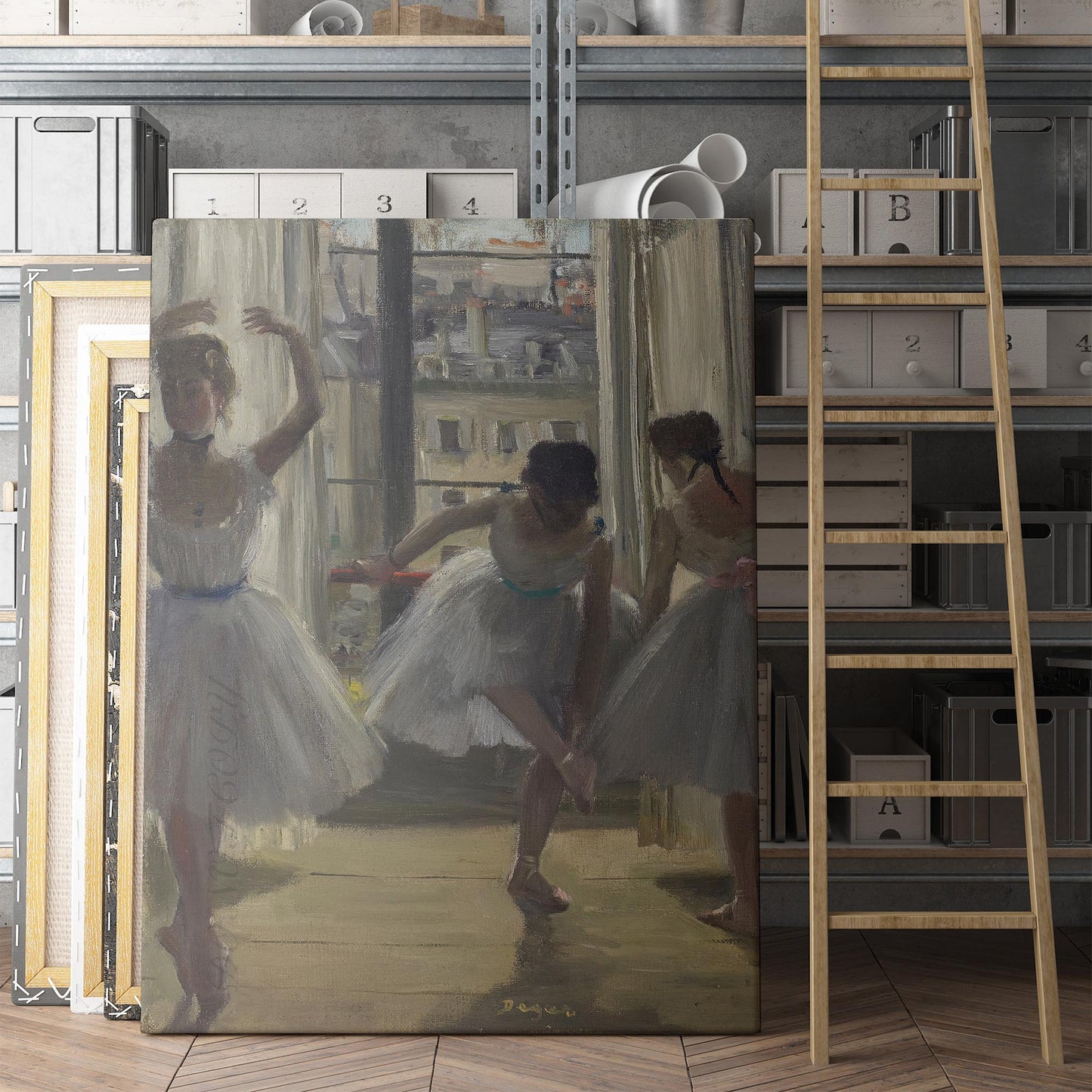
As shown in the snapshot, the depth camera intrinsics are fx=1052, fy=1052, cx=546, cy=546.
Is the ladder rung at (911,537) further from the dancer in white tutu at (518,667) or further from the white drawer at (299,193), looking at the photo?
the white drawer at (299,193)

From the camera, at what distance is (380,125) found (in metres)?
2.93

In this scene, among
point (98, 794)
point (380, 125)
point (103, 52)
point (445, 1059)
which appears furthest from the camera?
point (380, 125)

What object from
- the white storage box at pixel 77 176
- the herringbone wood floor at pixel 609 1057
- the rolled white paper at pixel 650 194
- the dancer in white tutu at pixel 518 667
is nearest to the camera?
the herringbone wood floor at pixel 609 1057

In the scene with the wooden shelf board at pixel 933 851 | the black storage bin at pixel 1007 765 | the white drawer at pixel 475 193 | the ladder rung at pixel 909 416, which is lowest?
the wooden shelf board at pixel 933 851

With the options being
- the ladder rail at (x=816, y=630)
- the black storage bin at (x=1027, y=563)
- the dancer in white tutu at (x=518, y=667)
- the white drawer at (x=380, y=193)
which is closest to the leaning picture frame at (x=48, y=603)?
the white drawer at (x=380, y=193)

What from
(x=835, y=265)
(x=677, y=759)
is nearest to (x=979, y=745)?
(x=677, y=759)

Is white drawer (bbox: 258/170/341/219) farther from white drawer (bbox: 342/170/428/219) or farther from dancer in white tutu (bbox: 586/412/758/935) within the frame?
dancer in white tutu (bbox: 586/412/758/935)

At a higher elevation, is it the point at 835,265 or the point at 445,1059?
the point at 835,265

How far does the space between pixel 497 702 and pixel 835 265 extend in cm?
130

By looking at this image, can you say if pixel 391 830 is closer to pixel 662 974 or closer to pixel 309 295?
pixel 662 974

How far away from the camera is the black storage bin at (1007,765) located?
253 cm

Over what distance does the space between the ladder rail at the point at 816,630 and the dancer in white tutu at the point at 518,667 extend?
0.39 meters

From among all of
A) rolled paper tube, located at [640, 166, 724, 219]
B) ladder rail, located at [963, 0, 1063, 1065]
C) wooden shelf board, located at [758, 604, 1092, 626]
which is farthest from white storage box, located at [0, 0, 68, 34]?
wooden shelf board, located at [758, 604, 1092, 626]

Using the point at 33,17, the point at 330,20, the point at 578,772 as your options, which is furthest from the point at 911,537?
the point at 33,17
